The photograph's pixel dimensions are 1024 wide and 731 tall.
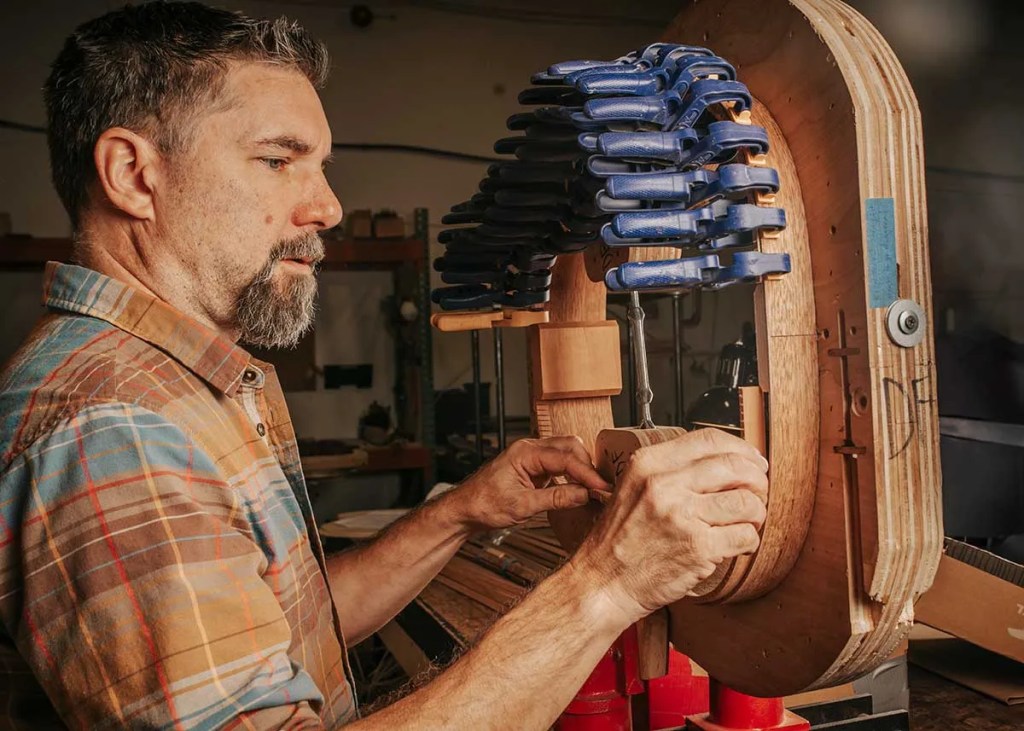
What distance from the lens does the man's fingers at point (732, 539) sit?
0.96 m

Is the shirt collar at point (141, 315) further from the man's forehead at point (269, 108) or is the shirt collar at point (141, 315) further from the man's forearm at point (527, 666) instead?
the man's forearm at point (527, 666)

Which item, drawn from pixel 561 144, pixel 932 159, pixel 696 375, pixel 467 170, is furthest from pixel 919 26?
pixel 561 144

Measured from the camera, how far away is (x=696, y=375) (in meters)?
5.67

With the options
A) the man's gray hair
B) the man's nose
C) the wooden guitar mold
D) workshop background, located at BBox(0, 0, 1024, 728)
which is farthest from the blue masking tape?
workshop background, located at BBox(0, 0, 1024, 728)

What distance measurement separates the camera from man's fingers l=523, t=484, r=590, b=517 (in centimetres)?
131

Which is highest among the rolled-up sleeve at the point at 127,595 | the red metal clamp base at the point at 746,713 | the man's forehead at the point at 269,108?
the man's forehead at the point at 269,108

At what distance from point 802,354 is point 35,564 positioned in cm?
79

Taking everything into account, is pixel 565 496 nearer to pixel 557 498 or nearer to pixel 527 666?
pixel 557 498

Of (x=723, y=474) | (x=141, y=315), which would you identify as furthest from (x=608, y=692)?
(x=141, y=315)

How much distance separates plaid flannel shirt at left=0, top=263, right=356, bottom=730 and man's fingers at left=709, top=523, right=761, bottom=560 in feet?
1.45

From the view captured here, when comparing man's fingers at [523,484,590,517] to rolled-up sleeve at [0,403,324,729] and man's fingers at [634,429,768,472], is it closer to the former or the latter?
man's fingers at [634,429,768,472]

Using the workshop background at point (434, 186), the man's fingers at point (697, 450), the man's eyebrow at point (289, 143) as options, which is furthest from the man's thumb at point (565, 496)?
the workshop background at point (434, 186)

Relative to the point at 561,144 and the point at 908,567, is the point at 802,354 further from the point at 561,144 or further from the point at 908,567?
the point at 561,144

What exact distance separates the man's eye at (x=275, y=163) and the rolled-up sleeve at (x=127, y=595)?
1.38 feet
